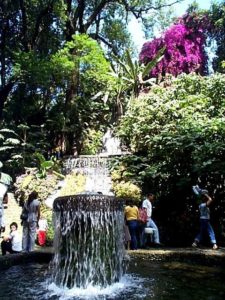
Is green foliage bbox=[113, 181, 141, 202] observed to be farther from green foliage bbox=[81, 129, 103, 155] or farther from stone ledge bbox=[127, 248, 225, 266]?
green foliage bbox=[81, 129, 103, 155]

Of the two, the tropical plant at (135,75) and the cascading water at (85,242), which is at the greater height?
the tropical plant at (135,75)

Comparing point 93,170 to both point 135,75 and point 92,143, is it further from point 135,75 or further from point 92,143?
point 135,75

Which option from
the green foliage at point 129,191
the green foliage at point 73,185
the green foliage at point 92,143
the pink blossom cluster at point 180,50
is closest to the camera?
the green foliage at point 129,191

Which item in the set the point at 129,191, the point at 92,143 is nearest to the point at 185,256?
the point at 129,191

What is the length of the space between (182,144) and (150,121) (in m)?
4.32

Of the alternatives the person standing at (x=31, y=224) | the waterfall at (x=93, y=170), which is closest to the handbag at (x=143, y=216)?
the person standing at (x=31, y=224)

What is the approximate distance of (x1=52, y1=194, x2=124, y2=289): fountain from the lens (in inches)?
257

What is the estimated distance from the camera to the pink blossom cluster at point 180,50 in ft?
89.6

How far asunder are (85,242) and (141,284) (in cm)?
117

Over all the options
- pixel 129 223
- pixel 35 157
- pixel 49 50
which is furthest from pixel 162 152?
pixel 49 50

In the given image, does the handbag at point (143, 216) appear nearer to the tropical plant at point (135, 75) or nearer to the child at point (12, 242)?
the child at point (12, 242)

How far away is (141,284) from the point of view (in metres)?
6.73

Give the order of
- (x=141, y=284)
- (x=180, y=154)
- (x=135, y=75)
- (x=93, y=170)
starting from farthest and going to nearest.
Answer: (x=135, y=75) < (x=93, y=170) < (x=180, y=154) < (x=141, y=284)

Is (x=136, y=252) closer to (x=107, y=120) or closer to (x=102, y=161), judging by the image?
(x=102, y=161)
